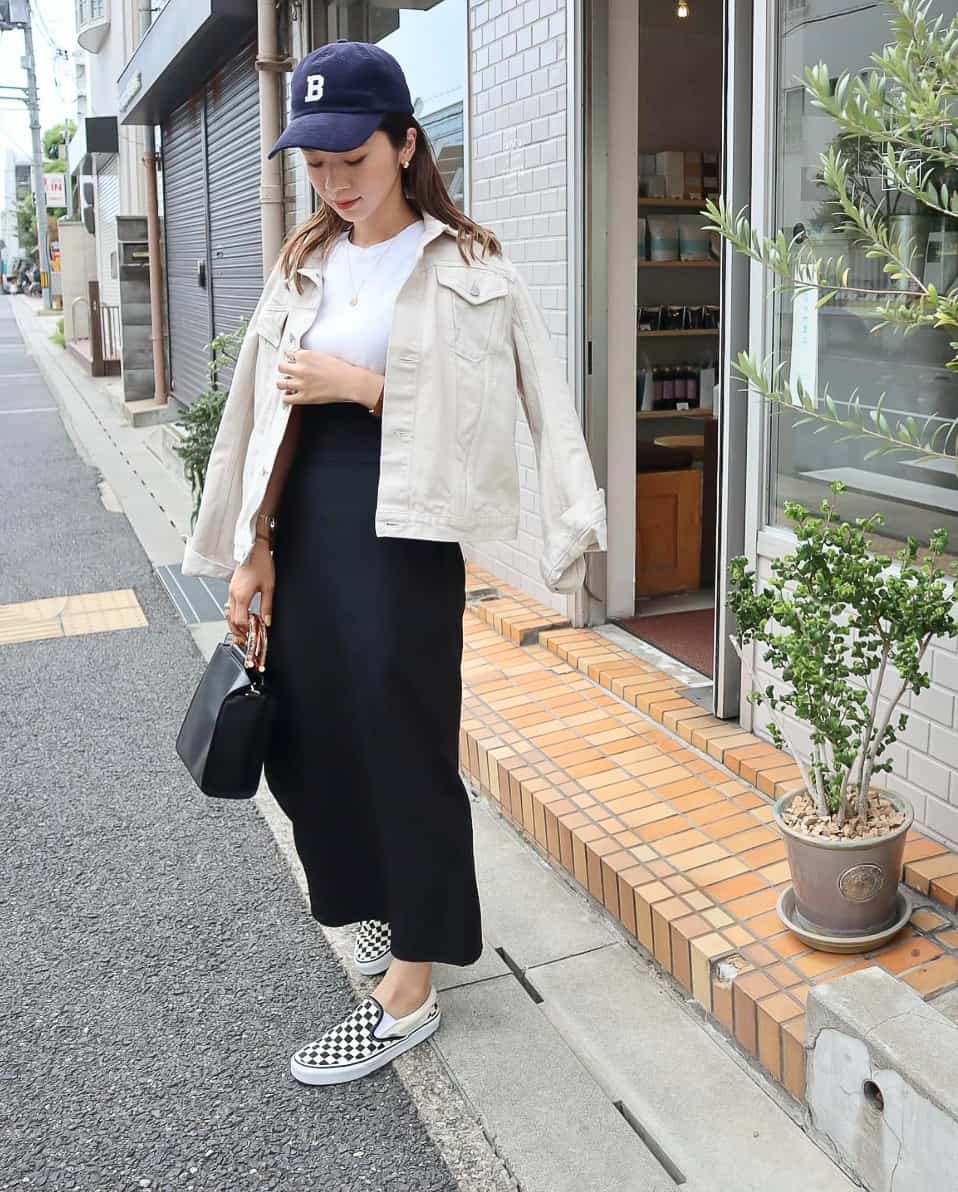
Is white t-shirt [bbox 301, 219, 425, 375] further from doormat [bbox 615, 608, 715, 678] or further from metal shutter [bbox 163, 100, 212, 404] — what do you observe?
metal shutter [bbox 163, 100, 212, 404]

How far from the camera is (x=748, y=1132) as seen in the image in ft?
7.71

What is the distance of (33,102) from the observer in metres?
51.6

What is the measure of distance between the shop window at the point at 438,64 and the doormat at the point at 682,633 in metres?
2.20

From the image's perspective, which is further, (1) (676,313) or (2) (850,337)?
(1) (676,313)

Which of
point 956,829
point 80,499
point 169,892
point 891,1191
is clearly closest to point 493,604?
point 169,892

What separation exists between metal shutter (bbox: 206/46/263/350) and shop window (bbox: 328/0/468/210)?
2.49m

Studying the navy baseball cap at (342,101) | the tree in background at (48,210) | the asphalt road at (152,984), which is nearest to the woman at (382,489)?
the navy baseball cap at (342,101)

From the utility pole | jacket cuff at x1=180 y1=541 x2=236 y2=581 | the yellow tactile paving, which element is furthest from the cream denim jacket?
the utility pole

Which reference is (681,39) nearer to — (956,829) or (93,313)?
(956,829)

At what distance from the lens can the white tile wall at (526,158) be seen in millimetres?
4684

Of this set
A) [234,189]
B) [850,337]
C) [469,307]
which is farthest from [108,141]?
[469,307]

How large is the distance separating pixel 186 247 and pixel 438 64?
778cm

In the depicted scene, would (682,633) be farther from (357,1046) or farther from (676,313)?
(357,1046)

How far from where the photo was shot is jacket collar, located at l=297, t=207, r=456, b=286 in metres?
2.34
